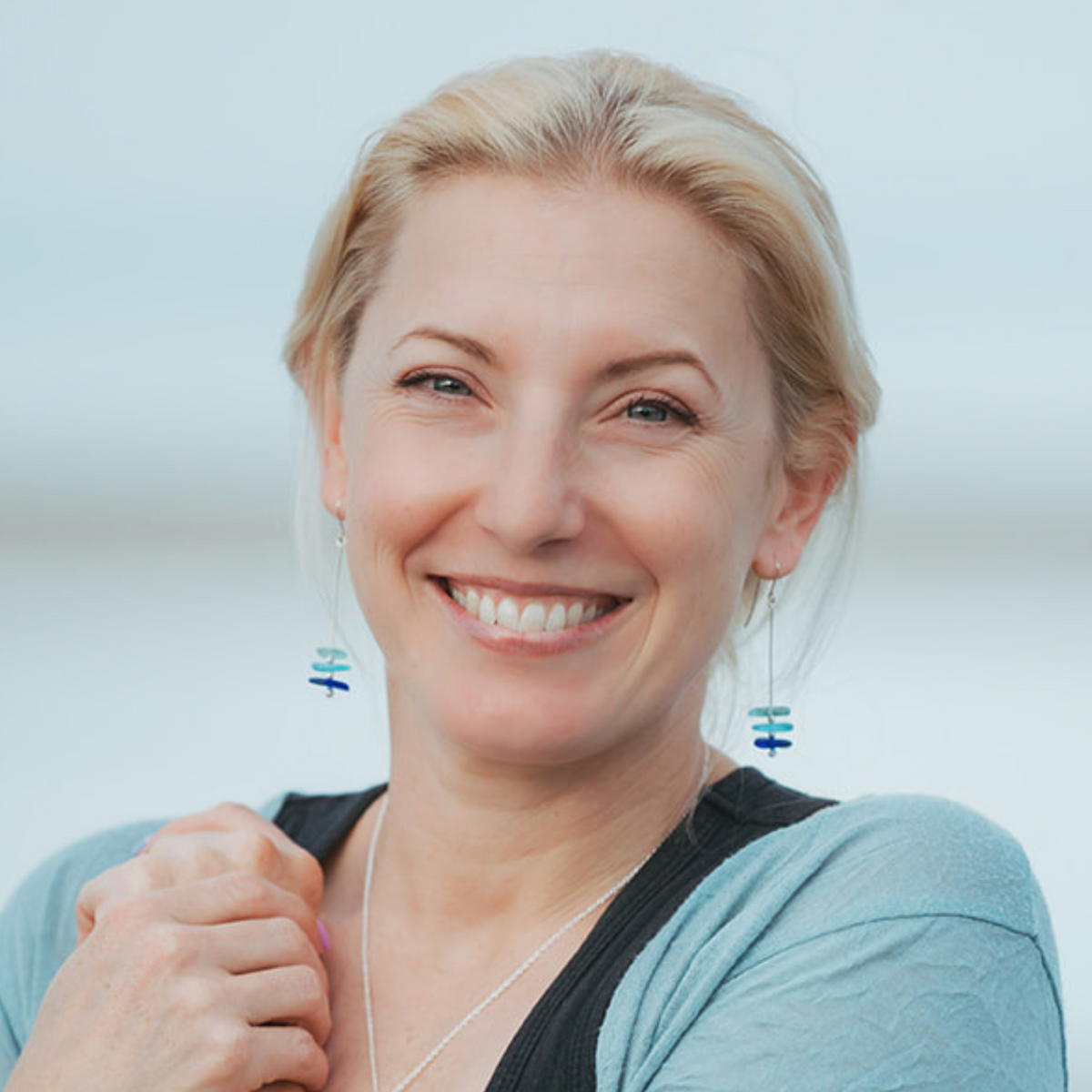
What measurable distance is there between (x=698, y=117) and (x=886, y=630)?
3847mm

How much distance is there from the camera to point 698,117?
5.10 feet

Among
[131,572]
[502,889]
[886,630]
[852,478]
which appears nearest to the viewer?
[502,889]

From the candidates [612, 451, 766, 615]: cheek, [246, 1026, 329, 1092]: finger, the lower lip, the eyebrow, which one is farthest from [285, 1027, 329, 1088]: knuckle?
the eyebrow

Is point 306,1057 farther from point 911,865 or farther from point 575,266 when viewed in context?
point 575,266

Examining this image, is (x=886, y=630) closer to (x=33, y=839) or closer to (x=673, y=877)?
(x=33, y=839)

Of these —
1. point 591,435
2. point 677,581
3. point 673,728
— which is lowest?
point 673,728

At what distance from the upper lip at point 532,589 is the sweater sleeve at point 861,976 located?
0.97 ft

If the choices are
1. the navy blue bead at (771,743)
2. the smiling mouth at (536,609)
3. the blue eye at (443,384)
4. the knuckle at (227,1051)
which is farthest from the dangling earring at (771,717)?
the knuckle at (227,1051)

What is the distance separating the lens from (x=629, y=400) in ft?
4.87

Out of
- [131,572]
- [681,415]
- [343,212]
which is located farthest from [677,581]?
[131,572]

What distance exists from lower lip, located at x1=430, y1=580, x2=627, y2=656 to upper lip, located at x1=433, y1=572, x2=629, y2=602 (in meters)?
0.02

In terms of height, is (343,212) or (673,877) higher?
(343,212)

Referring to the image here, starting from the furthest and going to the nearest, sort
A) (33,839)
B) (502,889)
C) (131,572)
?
(131,572) < (33,839) < (502,889)

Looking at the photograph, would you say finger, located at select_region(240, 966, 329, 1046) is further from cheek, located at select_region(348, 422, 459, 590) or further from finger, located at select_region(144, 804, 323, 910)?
cheek, located at select_region(348, 422, 459, 590)
